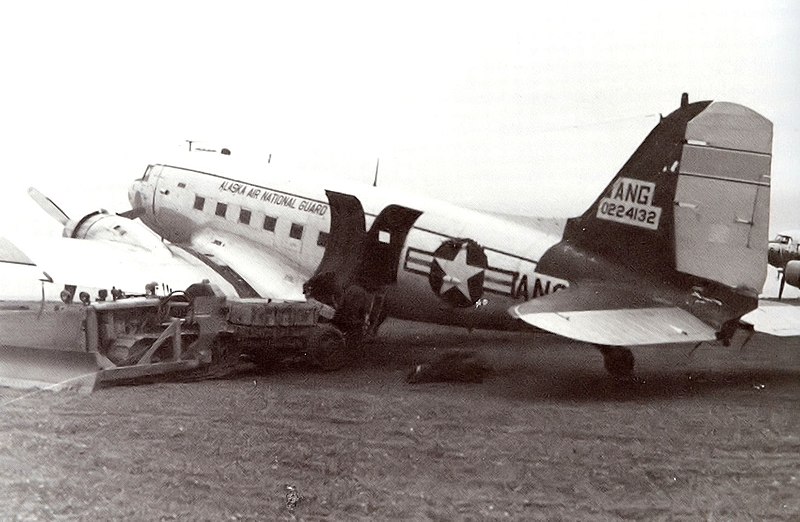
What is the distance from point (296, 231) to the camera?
10086 millimetres

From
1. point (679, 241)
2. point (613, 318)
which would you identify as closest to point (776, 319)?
point (679, 241)

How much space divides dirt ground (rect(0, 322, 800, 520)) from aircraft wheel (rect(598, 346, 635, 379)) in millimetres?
197

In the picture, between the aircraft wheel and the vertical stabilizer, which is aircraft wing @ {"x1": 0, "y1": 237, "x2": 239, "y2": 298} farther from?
the vertical stabilizer

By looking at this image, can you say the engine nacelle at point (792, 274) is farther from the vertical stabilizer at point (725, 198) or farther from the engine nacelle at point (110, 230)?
the engine nacelle at point (110, 230)

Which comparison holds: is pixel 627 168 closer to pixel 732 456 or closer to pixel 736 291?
pixel 736 291

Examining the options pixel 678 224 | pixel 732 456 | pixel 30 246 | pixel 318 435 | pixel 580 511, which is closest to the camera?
pixel 580 511

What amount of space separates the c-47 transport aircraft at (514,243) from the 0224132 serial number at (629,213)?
11 millimetres

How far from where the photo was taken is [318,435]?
635 cm

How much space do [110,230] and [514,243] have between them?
506 centimetres

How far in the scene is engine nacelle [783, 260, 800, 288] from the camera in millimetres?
9750

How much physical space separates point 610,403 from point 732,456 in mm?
1420

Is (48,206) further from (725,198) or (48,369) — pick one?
(725,198)

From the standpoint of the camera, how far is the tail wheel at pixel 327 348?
28.5ft

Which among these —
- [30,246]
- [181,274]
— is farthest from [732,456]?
[30,246]
